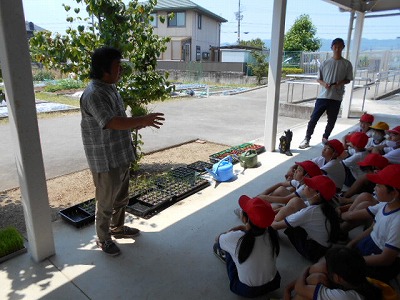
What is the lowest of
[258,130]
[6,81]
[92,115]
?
[258,130]

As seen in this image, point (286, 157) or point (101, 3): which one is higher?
point (101, 3)

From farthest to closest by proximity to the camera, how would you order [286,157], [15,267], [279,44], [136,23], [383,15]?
[383,15] < [286,157] < [279,44] < [136,23] < [15,267]

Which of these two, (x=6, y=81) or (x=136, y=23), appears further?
(x=136, y=23)

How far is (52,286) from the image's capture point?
2.07 m

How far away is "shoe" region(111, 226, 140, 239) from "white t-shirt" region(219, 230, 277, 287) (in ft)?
3.53

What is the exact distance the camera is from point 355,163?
3438 millimetres

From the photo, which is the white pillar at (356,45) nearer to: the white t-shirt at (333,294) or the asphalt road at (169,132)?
the asphalt road at (169,132)

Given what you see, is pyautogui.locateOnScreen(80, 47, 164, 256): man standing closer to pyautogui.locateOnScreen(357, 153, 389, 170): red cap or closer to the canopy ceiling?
pyautogui.locateOnScreen(357, 153, 389, 170): red cap

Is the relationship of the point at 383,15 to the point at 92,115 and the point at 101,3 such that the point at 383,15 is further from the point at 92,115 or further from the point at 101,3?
the point at 92,115

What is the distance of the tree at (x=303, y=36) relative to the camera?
26.0m

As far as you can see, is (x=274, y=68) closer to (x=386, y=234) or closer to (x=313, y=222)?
(x=313, y=222)

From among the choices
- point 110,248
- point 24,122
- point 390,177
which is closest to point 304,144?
point 390,177

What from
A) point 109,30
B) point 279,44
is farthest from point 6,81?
point 279,44

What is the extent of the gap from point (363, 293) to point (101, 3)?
333 cm
